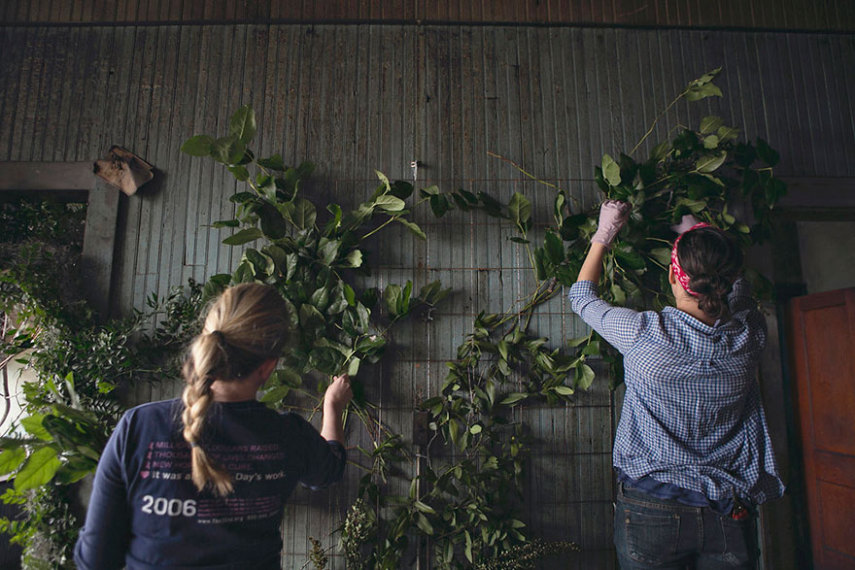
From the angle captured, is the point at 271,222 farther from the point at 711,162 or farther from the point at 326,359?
the point at 711,162

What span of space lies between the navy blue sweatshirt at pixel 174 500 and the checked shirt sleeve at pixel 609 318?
974 mm

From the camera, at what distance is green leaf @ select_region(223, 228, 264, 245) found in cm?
183

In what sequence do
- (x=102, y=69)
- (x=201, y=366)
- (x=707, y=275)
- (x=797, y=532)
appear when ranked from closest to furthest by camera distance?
1. (x=201, y=366)
2. (x=707, y=275)
3. (x=102, y=69)
4. (x=797, y=532)

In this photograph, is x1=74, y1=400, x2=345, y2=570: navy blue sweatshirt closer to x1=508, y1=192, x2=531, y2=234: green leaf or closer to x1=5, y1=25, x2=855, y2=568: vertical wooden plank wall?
x1=5, y1=25, x2=855, y2=568: vertical wooden plank wall

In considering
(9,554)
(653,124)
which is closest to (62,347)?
(9,554)

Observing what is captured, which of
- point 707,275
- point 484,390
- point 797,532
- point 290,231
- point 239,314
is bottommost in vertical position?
point 797,532

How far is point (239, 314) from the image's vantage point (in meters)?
0.98

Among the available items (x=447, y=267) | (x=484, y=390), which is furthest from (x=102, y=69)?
(x=484, y=390)

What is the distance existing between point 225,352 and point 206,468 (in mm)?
227

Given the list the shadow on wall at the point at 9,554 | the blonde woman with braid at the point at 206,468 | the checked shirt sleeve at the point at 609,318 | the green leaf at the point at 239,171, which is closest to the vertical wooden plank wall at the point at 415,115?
the green leaf at the point at 239,171

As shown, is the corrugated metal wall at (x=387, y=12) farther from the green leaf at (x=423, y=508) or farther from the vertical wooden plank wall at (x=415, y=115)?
the green leaf at (x=423, y=508)

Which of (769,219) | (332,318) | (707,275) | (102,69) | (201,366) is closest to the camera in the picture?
(201,366)

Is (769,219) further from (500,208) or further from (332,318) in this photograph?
(332,318)

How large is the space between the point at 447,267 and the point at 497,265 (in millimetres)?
220
